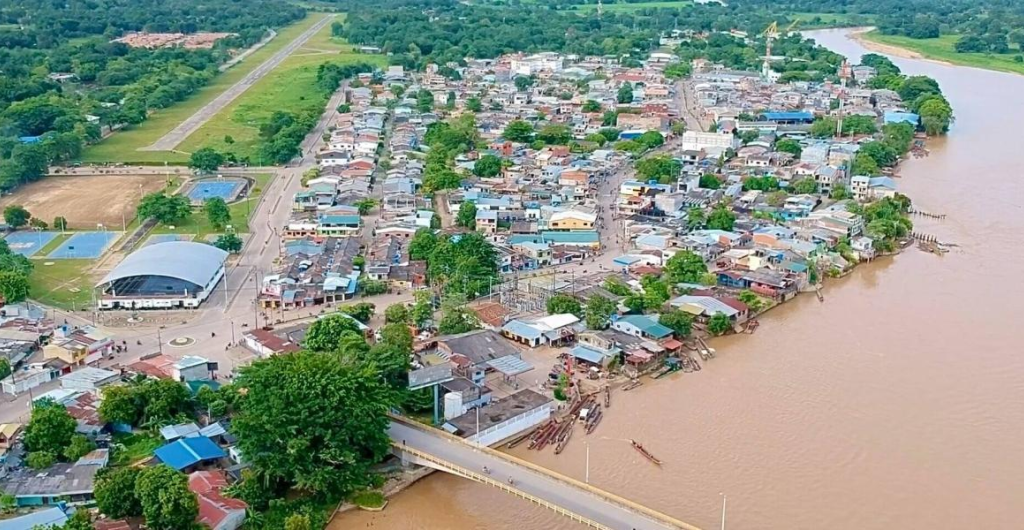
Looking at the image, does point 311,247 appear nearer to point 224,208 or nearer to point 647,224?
point 224,208

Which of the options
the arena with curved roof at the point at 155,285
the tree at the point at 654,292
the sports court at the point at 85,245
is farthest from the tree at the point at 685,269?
the sports court at the point at 85,245

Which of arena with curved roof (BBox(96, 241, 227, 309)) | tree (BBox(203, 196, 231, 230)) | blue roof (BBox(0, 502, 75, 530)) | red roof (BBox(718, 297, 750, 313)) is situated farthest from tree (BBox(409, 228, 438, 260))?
blue roof (BBox(0, 502, 75, 530))

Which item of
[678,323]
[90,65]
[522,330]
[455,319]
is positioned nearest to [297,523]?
[455,319]

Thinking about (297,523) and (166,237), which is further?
(166,237)

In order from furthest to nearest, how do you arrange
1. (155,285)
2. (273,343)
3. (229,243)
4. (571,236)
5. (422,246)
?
(571,236), (229,243), (422,246), (155,285), (273,343)

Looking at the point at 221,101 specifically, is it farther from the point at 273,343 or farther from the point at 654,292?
the point at 654,292

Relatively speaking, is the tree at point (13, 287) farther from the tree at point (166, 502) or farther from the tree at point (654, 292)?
the tree at point (654, 292)
